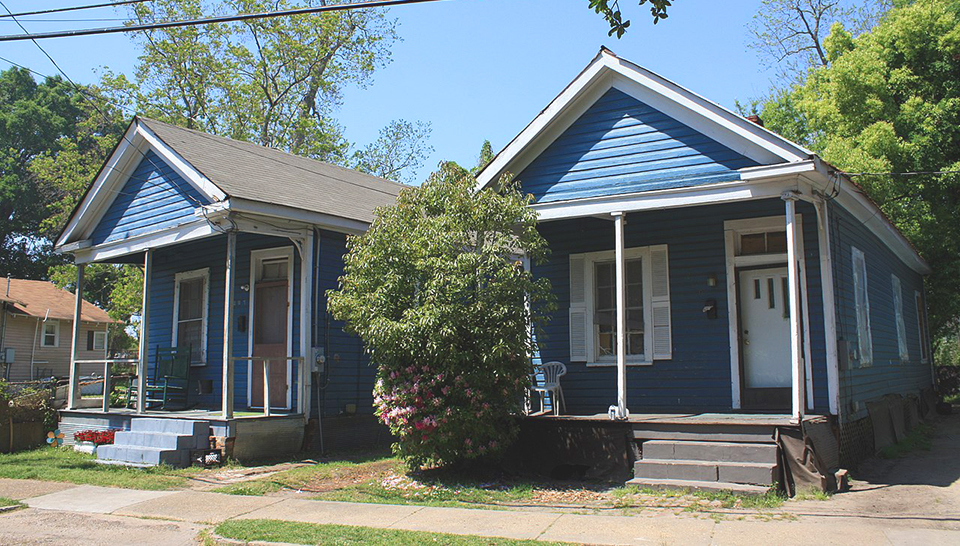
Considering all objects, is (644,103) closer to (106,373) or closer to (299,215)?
(299,215)

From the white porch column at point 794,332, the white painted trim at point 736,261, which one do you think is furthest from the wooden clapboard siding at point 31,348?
the white porch column at point 794,332

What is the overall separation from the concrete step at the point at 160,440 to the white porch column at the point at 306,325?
1.58 metres

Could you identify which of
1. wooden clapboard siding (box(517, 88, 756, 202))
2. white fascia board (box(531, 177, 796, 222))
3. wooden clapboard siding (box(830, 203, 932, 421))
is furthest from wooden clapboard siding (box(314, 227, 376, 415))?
wooden clapboard siding (box(830, 203, 932, 421))

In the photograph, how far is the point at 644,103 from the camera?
1022 centimetres

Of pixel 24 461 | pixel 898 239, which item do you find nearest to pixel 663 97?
pixel 898 239

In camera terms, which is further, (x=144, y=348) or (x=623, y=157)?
(x=144, y=348)

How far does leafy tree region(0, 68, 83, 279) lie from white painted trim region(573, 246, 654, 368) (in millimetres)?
40448

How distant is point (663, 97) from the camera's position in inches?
392

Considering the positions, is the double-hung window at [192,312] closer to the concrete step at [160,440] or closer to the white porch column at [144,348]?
the white porch column at [144,348]

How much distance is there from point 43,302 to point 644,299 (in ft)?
102

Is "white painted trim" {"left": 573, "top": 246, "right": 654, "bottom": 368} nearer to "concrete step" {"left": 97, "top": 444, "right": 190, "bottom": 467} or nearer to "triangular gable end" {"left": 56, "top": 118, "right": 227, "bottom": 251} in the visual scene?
"concrete step" {"left": 97, "top": 444, "right": 190, "bottom": 467}

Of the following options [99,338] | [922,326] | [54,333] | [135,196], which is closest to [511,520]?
[135,196]

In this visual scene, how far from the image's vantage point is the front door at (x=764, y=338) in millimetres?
10086

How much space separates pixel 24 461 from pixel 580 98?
10143 mm
